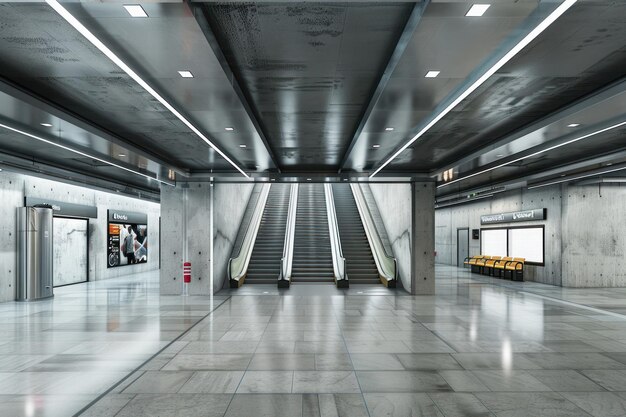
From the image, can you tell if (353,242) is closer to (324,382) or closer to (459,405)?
(324,382)

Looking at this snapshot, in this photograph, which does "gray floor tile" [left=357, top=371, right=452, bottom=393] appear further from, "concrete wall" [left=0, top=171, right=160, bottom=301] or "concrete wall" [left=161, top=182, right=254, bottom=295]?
"concrete wall" [left=0, top=171, right=160, bottom=301]

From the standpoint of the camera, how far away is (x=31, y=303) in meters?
12.7

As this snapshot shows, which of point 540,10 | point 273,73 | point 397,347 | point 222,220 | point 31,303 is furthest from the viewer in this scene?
point 222,220

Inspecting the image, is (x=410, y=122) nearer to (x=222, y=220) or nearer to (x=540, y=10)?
(x=540, y=10)

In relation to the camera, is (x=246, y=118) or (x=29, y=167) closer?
(x=246, y=118)

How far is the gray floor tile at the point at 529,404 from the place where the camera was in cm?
464

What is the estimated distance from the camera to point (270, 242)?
762 inches

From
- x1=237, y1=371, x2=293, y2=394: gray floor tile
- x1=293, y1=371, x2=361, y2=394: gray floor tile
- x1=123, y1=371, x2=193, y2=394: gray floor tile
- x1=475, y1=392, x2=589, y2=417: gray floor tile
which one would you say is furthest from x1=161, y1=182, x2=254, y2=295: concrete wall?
x1=475, y1=392, x2=589, y2=417: gray floor tile

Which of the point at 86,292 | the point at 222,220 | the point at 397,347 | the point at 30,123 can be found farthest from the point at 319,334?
the point at 86,292

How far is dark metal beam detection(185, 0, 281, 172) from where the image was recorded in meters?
4.20

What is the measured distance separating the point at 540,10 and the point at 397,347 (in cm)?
534

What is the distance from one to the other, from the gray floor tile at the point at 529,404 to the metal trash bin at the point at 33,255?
43.0 feet

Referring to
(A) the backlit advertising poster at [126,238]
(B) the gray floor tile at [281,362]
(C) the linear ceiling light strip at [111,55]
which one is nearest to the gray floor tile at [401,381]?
(B) the gray floor tile at [281,362]

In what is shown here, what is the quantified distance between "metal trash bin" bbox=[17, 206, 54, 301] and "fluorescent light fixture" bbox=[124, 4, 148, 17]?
1207 centimetres
